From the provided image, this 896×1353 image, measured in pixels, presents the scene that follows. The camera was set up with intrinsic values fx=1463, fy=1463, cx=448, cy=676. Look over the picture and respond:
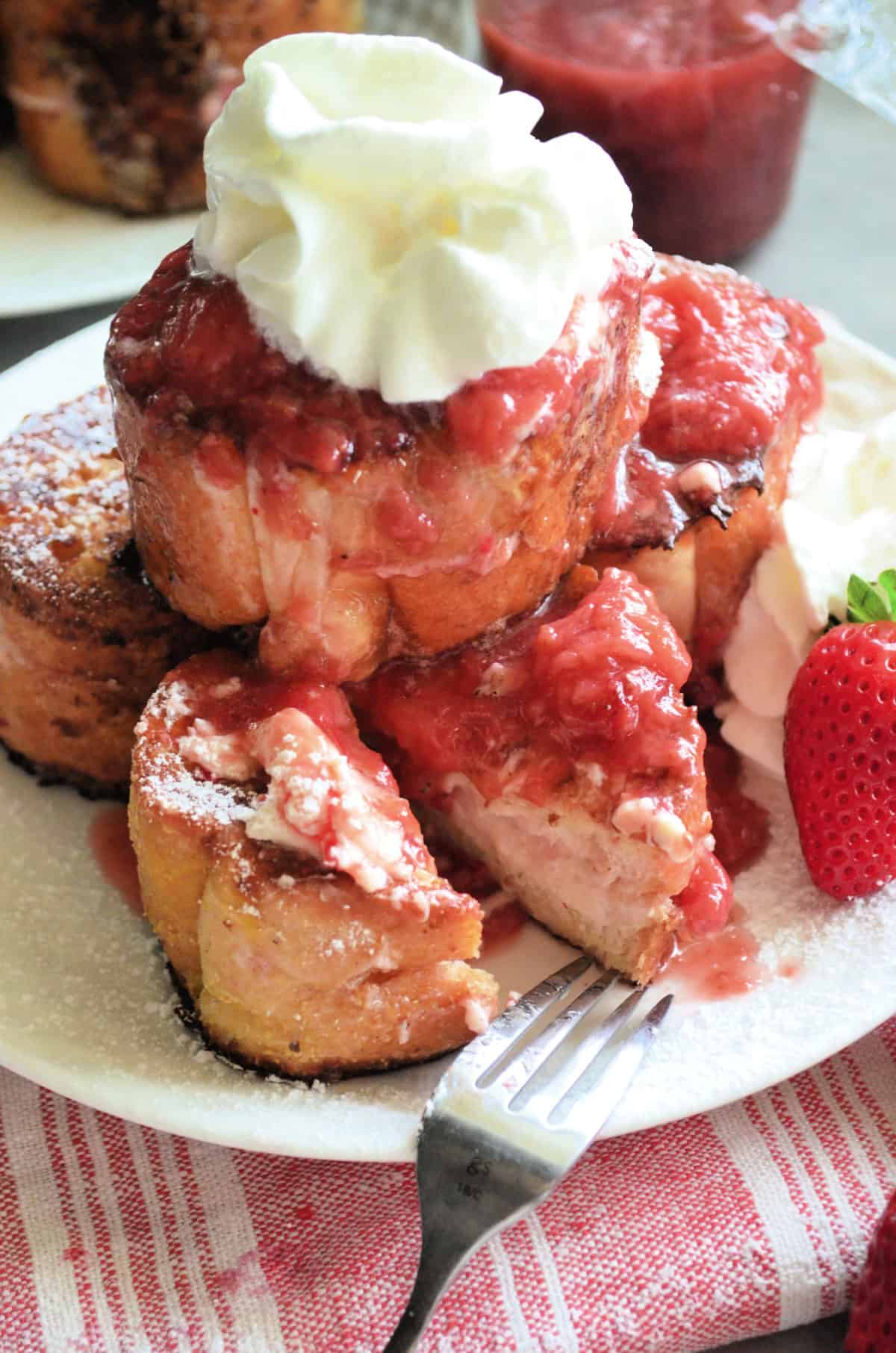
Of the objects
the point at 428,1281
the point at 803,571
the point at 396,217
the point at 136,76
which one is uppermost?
the point at 396,217

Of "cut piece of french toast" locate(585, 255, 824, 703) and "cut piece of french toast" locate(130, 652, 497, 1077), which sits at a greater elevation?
"cut piece of french toast" locate(585, 255, 824, 703)

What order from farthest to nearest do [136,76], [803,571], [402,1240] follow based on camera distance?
[136,76] < [803,571] < [402,1240]

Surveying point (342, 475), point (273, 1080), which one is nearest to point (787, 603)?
point (342, 475)

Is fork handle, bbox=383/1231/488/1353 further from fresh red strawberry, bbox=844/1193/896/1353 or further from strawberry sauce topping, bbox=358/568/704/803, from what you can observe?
strawberry sauce topping, bbox=358/568/704/803

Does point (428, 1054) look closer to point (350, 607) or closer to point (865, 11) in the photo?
point (350, 607)

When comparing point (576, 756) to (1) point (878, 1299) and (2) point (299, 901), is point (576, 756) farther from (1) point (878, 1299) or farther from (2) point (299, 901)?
(1) point (878, 1299)

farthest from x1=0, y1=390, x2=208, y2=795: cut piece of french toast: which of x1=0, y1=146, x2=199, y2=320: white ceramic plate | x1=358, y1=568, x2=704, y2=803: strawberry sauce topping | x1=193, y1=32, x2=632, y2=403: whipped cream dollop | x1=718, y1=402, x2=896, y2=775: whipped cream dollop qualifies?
x1=0, y1=146, x2=199, y2=320: white ceramic plate
